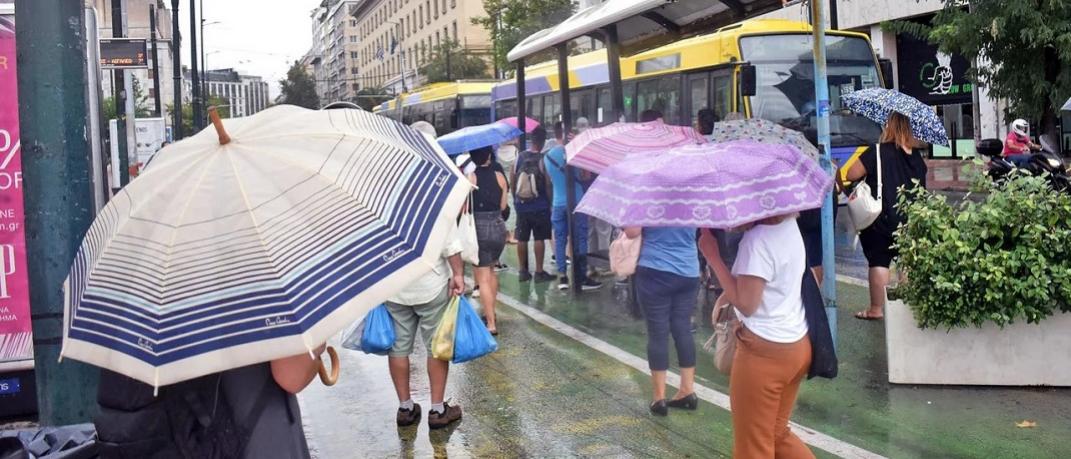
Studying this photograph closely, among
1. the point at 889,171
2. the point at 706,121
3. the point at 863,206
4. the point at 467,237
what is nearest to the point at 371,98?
the point at 706,121

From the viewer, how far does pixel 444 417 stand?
20.5 feet

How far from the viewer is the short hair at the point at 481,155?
28.2 feet

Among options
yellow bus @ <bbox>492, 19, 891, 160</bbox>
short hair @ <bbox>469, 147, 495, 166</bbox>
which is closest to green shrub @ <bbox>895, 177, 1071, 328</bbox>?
short hair @ <bbox>469, 147, 495, 166</bbox>

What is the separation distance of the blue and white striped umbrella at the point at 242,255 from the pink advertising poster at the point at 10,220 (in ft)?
10.6

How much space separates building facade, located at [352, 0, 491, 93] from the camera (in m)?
66.0

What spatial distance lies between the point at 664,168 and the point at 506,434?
7.27 feet

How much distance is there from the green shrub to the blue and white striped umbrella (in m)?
4.38

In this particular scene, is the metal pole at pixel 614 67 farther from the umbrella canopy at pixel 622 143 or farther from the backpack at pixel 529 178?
the umbrella canopy at pixel 622 143

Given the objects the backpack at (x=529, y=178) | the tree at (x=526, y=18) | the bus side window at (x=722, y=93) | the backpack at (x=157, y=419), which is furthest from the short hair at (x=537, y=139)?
the tree at (x=526, y=18)

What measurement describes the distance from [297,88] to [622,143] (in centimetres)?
10446

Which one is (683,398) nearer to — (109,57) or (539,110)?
(109,57)

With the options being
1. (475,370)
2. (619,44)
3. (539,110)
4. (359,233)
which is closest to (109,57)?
(539,110)

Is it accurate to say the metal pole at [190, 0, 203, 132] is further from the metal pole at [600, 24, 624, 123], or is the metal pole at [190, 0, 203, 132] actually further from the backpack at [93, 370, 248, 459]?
the backpack at [93, 370, 248, 459]

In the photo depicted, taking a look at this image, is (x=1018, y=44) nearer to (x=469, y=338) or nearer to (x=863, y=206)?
(x=863, y=206)
